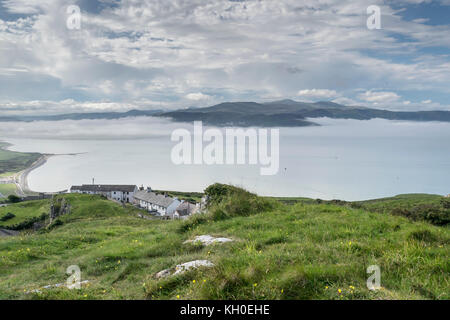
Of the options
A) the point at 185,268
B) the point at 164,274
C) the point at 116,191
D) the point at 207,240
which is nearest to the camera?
the point at 185,268

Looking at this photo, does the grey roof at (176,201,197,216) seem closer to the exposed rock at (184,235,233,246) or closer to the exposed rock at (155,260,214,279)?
the exposed rock at (184,235,233,246)

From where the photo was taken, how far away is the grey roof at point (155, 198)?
7262 centimetres

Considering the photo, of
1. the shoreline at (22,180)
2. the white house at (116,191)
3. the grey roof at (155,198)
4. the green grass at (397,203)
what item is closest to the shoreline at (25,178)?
the shoreline at (22,180)

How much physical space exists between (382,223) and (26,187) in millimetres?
135435

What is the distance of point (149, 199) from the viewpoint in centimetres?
7994

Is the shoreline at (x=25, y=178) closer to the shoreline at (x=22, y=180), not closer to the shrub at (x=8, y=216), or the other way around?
the shoreline at (x=22, y=180)

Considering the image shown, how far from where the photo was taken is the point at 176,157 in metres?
186

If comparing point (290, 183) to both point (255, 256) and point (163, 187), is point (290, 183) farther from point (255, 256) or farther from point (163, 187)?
point (255, 256)

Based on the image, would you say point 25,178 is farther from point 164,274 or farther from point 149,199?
point 164,274

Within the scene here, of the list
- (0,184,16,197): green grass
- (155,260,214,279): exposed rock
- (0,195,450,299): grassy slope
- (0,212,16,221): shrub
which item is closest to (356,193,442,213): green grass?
(0,195,450,299): grassy slope

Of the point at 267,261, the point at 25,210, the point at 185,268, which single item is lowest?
the point at 25,210

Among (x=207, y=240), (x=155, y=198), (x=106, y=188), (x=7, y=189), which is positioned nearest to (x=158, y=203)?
(x=155, y=198)

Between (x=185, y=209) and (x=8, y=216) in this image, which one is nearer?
(x=8, y=216)

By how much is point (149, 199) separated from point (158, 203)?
20.2ft
